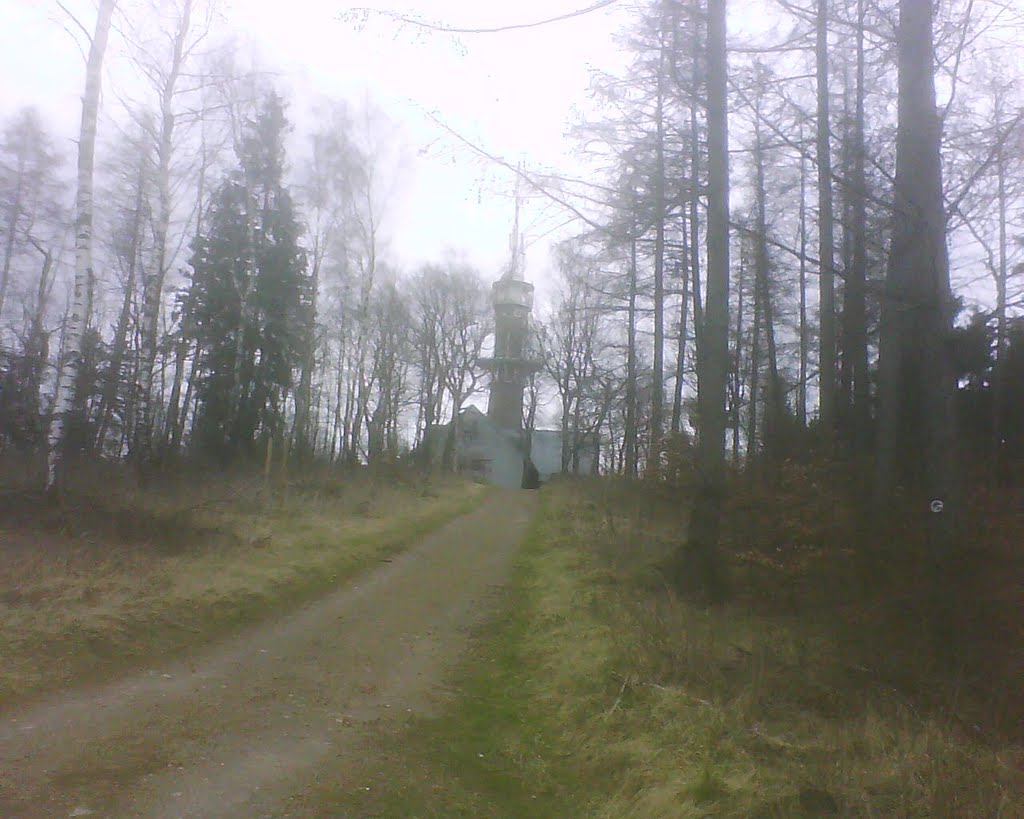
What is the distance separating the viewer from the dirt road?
4.54 meters

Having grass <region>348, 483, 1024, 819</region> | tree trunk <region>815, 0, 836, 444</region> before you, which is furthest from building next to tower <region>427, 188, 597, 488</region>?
grass <region>348, 483, 1024, 819</region>

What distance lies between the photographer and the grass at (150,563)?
702 cm

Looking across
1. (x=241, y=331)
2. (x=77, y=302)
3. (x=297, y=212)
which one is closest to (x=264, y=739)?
(x=77, y=302)

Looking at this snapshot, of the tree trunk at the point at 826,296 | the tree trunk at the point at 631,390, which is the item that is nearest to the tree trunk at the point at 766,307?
the tree trunk at the point at 826,296

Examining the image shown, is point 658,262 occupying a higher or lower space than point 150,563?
higher

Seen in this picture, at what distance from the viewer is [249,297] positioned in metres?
26.5

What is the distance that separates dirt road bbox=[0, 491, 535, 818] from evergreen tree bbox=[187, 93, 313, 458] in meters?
18.7

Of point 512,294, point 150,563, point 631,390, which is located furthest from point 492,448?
point 150,563

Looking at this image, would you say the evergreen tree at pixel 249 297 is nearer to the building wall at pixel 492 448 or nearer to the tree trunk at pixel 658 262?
the tree trunk at pixel 658 262

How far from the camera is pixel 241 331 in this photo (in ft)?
85.6

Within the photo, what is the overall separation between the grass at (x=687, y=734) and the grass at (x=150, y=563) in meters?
2.93

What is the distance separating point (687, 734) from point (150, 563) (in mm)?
7200

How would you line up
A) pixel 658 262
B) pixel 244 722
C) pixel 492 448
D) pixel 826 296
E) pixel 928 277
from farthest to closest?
pixel 492 448 → pixel 658 262 → pixel 826 296 → pixel 928 277 → pixel 244 722

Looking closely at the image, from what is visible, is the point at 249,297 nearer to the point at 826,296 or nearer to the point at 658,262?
the point at 658,262
